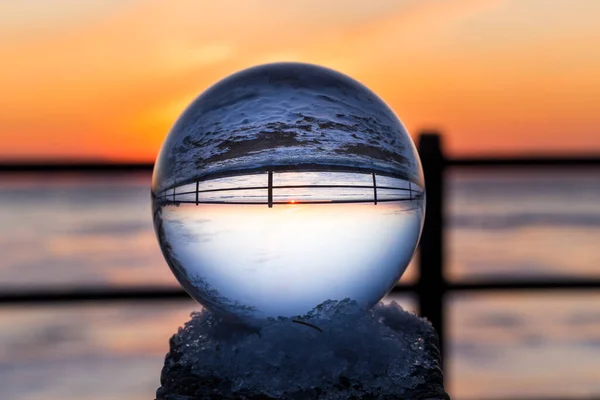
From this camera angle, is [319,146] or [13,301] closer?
[319,146]

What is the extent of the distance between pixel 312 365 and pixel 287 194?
1.02 ft

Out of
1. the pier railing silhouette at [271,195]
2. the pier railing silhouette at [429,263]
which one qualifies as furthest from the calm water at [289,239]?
the pier railing silhouette at [429,263]

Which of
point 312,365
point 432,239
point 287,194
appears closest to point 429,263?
point 432,239

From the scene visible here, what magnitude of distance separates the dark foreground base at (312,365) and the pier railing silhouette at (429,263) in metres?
1.30

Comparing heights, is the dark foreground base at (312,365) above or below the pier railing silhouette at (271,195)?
below

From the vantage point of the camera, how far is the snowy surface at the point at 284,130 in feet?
3.89

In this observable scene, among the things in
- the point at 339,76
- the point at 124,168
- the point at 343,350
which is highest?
the point at 339,76

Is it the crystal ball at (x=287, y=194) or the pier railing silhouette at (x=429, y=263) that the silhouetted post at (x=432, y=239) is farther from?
the crystal ball at (x=287, y=194)

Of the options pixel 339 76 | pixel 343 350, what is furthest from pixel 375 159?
pixel 343 350

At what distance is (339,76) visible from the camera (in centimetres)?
136

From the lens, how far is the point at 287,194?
45.8 inches

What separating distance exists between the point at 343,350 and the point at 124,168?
5.23ft

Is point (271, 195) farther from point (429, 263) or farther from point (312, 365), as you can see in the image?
point (429, 263)

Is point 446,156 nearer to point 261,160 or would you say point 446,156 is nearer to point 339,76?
point 339,76
